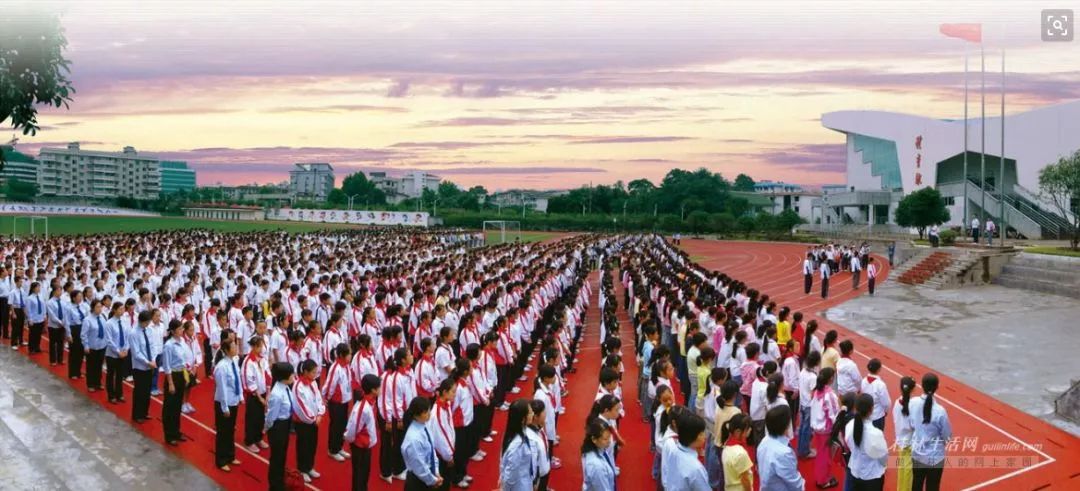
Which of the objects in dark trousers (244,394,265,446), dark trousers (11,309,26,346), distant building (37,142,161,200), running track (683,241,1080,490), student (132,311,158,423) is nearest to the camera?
running track (683,241,1080,490)

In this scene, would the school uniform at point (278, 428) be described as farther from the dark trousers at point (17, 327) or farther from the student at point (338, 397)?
the dark trousers at point (17, 327)

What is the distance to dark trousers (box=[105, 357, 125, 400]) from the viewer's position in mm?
9109

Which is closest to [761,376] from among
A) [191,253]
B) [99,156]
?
[191,253]

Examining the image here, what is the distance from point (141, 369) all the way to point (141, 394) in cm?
32

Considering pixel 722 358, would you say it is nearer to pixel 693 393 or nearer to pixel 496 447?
pixel 693 393

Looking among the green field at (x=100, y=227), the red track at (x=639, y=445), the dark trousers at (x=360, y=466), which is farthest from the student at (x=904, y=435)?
the green field at (x=100, y=227)

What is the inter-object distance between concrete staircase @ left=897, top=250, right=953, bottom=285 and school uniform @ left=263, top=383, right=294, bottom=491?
21.3 m

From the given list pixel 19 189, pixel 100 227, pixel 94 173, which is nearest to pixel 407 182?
pixel 94 173

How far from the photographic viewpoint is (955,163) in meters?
49.9

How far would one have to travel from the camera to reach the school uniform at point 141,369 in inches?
326

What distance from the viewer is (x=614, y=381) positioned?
5.98 m

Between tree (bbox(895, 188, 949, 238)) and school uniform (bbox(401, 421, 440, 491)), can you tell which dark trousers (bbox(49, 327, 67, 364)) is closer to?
school uniform (bbox(401, 421, 440, 491))

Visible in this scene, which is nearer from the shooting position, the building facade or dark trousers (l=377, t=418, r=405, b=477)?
dark trousers (l=377, t=418, r=405, b=477)

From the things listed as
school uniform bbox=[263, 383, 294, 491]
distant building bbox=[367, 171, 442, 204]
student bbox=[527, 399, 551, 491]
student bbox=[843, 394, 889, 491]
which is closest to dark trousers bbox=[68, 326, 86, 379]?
school uniform bbox=[263, 383, 294, 491]
